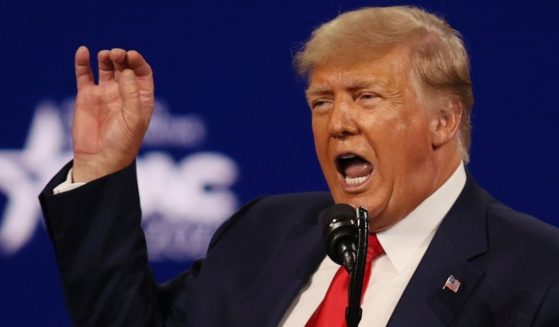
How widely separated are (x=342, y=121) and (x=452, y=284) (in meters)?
Result: 0.33

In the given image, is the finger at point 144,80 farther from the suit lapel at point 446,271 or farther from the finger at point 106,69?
the suit lapel at point 446,271

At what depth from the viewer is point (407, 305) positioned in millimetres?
1742

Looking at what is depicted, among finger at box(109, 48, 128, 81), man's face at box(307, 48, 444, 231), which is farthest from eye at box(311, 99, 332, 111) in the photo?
finger at box(109, 48, 128, 81)

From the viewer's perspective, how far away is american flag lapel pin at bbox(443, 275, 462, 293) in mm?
1739

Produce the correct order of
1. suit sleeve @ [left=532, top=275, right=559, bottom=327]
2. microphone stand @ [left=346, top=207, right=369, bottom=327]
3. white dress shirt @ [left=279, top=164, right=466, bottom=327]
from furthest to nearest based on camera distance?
white dress shirt @ [left=279, top=164, right=466, bottom=327], suit sleeve @ [left=532, top=275, right=559, bottom=327], microphone stand @ [left=346, top=207, right=369, bottom=327]

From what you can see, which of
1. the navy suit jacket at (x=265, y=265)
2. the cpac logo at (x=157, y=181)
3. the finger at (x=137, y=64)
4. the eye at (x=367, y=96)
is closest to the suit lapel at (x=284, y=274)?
the navy suit jacket at (x=265, y=265)

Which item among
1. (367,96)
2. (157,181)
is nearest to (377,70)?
(367,96)

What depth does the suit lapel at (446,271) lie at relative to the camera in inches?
67.9

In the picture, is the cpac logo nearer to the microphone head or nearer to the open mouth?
the open mouth

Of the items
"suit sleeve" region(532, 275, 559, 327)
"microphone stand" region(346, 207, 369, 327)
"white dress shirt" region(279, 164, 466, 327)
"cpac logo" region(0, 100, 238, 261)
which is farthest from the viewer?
"cpac logo" region(0, 100, 238, 261)

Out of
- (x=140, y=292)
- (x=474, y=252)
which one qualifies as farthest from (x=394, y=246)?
(x=140, y=292)

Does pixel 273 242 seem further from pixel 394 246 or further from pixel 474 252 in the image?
pixel 474 252

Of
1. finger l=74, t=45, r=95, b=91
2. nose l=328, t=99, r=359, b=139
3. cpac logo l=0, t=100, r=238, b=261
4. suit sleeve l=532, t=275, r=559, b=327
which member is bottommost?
cpac logo l=0, t=100, r=238, b=261

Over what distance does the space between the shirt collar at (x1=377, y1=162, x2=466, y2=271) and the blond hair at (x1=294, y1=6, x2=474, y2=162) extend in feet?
0.54
